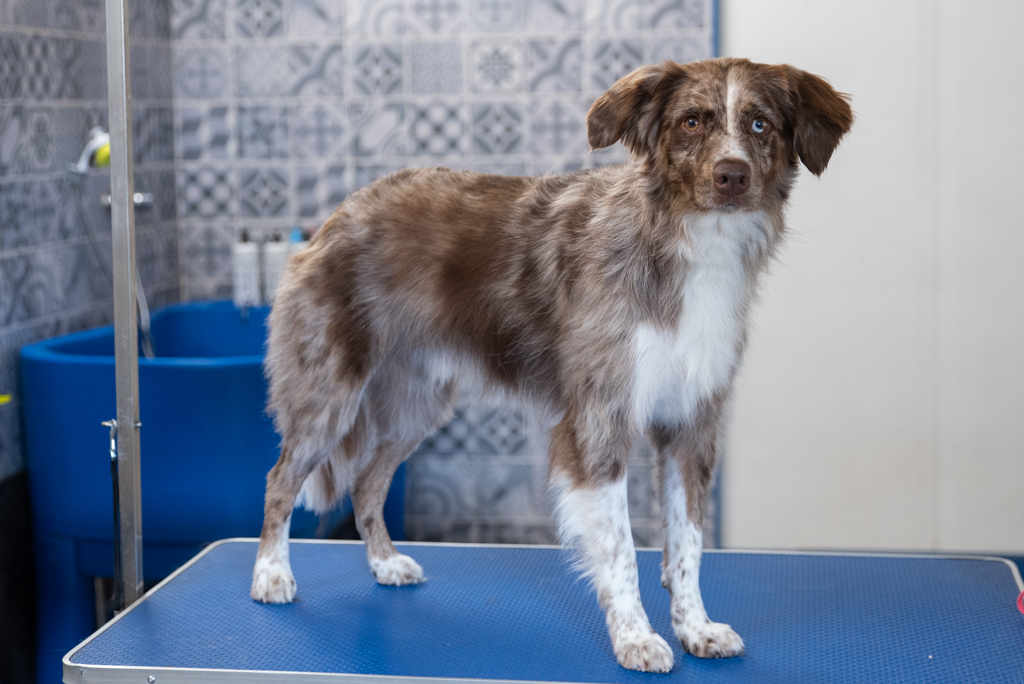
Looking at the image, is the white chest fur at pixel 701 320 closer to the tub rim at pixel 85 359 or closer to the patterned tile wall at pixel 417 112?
the tub rim at pixel 85 359

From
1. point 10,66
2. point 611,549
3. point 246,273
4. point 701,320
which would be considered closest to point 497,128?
point 246,273

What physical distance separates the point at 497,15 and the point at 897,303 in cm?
175

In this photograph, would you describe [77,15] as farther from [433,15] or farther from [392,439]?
[392,439]

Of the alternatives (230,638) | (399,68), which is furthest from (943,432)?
(230,638)

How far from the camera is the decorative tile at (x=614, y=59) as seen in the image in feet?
11.7

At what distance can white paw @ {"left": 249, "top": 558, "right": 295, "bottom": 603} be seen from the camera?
2.21m

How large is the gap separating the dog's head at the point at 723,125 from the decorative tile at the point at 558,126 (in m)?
1.80

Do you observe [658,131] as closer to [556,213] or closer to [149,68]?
[556,213]

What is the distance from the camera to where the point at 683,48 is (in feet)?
11.6

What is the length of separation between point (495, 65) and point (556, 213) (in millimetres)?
1753

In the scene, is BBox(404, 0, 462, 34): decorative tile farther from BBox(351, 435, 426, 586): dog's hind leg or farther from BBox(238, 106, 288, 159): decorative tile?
BBox(351, 435, 426, 586): dog's hind leg

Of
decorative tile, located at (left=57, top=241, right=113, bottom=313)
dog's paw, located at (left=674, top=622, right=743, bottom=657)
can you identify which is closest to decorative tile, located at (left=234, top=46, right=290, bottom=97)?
decorative tile, located at (left=57, top=241, right=113, bottom=313)

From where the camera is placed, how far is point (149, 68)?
361cm

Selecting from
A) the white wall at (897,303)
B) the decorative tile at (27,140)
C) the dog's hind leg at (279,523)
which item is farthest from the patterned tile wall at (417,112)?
the dog's hind leg at (279,523)
